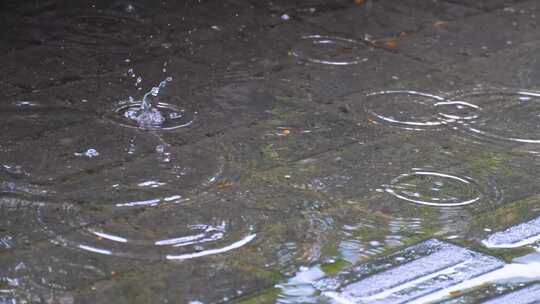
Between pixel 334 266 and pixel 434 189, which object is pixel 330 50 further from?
pixel 334 266

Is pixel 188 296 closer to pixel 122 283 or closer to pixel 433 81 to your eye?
pixel 122 283

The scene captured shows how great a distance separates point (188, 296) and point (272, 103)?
2216 mm

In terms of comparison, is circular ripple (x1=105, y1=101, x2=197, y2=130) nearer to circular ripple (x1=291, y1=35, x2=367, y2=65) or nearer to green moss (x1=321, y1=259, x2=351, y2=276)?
circular ripple (x1=291, y1=35, x2=367, y2=65)

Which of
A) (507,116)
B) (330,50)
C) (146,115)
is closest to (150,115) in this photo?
(146,115)

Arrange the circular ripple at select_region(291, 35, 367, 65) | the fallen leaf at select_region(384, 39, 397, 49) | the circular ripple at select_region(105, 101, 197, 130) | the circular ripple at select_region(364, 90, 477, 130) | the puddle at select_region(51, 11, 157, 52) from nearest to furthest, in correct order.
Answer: the circular ripple at select_region(105, 101, 197, 130)
the circular ripple at select_region(364, 90, 477, 130)
the circular ripple at select_region(291, 35, 367, 65)
the puddle at select_region(51, 11, 157, 52)
the fallen leaf at select_region(384, 39, 397, 49)

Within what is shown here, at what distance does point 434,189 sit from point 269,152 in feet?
2.92

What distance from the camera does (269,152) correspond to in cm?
535

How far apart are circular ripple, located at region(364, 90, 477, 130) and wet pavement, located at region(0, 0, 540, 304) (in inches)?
0.6

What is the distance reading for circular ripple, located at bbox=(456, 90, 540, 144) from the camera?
5660 millimetres

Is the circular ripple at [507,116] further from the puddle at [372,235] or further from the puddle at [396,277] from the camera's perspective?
the puddle at [396,277]

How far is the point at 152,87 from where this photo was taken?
6.15 metres

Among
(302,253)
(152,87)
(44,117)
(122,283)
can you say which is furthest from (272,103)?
(122,283)

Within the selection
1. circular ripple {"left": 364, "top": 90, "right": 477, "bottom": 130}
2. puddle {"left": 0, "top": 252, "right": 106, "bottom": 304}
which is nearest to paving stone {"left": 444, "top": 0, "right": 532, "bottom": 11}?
circular ripple {"left": 364, "top": 90, "right": 477, "bottom": 130}

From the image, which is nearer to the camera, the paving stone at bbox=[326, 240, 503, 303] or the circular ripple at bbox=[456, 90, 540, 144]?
the paving stone at bbox=[326, 240, 503, 303]
